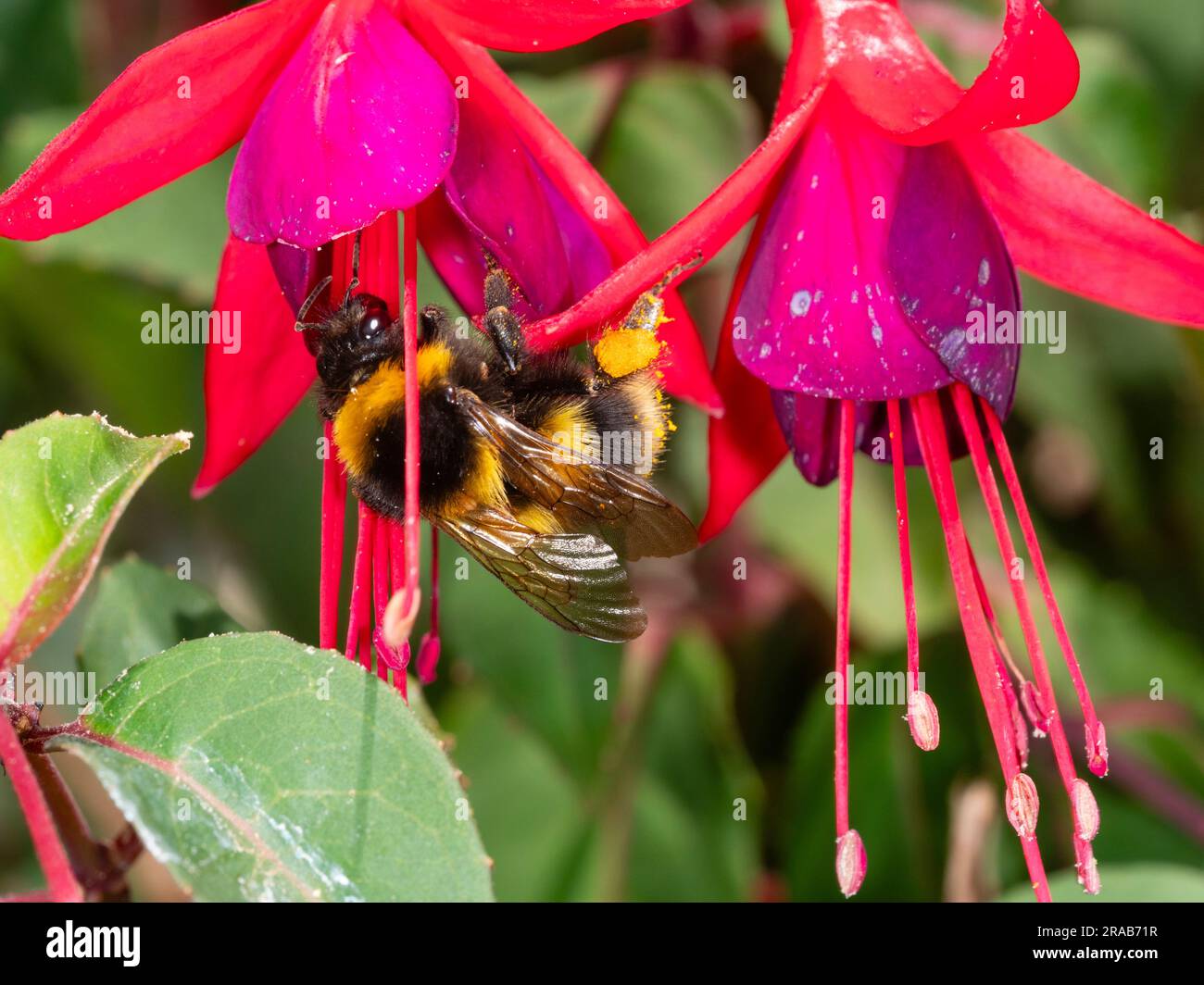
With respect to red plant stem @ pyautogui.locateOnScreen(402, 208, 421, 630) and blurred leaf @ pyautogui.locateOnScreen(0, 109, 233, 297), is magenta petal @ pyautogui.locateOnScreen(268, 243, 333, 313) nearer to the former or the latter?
red plant stem @ pyautogui.locateOnScreen(402, 208, 421, 630)

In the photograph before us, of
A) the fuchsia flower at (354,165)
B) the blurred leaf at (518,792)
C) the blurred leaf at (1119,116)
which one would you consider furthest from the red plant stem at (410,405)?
the blurred leaf at (1119,116)

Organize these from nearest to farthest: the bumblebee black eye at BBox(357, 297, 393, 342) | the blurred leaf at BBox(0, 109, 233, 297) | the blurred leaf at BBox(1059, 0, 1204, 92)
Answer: the bumblebee black eye at BBox(357, 297, 393, 342)
the blurred leaf at BBox(0, 109, 233, 297)
the blurred leaf at BBox(1059, 0, 1204, 92)

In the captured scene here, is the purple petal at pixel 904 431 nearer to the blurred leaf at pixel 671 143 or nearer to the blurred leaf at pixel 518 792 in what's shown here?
the blurred leaf at pixel 671 143

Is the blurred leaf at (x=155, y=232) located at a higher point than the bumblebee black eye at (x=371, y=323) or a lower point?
higher

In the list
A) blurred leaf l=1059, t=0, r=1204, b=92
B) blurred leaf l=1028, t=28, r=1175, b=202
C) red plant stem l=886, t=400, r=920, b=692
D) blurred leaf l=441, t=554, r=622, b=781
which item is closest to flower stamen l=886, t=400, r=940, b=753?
red plant stem l=886, t=400, r=920, b=692

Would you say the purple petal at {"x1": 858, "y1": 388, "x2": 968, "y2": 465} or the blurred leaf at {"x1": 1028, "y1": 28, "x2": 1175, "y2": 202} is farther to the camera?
the blurred leaf at {"x1": 1028, "y1": 28, "x2": 1175, "y2": 202}
